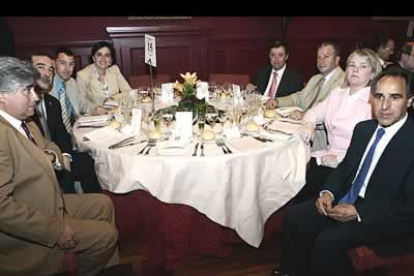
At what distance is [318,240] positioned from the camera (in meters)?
1.74

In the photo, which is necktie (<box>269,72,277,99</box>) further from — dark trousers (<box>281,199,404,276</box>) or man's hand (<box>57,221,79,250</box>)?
man's hand (<box>57,221,79,250</box>)

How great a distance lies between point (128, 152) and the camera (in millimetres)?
2014

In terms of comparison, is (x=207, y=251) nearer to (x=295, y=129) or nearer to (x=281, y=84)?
(x=295, y=129)

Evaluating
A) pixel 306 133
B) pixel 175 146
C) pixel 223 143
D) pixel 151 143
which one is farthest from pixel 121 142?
pixel 306 133

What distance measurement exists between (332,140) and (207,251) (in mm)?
1122

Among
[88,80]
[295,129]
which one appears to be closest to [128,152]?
[295,129]

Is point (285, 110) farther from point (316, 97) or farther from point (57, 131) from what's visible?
point (57, 131)

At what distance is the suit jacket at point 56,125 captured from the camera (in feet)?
8.13

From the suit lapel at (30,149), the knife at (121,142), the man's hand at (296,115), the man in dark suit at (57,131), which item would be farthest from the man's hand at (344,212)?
the man in dark suit at (57,131)

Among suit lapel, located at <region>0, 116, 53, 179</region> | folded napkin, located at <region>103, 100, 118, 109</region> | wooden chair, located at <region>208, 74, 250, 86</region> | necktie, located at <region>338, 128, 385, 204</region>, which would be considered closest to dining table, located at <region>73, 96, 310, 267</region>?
necktie, located at <region>338, 128, 385, 204</region>

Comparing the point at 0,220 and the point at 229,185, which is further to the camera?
the point at 229,185

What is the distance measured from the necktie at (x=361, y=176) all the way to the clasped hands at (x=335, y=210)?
0.09m

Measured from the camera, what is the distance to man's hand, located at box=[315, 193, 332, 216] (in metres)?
1.87

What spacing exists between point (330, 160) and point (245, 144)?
642 millimetres
